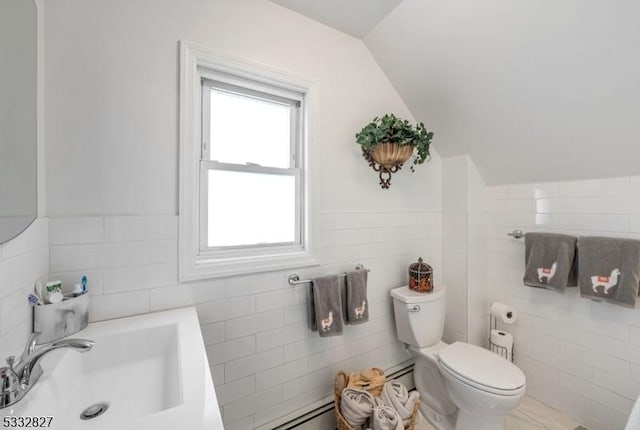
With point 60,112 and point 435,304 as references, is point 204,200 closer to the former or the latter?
point 60,112

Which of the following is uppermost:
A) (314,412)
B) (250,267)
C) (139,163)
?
(139,163)

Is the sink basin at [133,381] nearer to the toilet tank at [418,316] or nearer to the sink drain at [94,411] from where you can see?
the sink drain at [94,411]

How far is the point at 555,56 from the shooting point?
4.18 ft

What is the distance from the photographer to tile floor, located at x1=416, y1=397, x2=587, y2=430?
1.61 meters

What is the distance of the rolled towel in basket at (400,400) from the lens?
1.45m

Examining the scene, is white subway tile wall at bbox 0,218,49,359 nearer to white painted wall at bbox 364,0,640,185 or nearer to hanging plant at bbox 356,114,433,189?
hanging plant at bbox 356,114,433,189

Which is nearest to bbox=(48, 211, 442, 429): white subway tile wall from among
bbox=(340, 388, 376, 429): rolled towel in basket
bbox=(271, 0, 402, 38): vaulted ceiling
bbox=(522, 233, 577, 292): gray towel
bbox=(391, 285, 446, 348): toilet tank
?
bbox=(391, 285, 446, 348): toilet tank

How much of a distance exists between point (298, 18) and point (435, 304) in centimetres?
197

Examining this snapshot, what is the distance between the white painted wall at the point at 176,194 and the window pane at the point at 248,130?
21 centimetres

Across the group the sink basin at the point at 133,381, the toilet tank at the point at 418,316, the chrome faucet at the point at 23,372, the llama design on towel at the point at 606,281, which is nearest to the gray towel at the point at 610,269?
the llama design on towel at the point at 606,281

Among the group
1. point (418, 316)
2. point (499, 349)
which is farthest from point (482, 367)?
point (499, 349)

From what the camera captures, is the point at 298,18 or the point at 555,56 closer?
the point at 555,56

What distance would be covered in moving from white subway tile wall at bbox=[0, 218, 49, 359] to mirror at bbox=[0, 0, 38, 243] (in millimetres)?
47

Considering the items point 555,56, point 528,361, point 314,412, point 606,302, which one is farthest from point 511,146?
point 314,412
